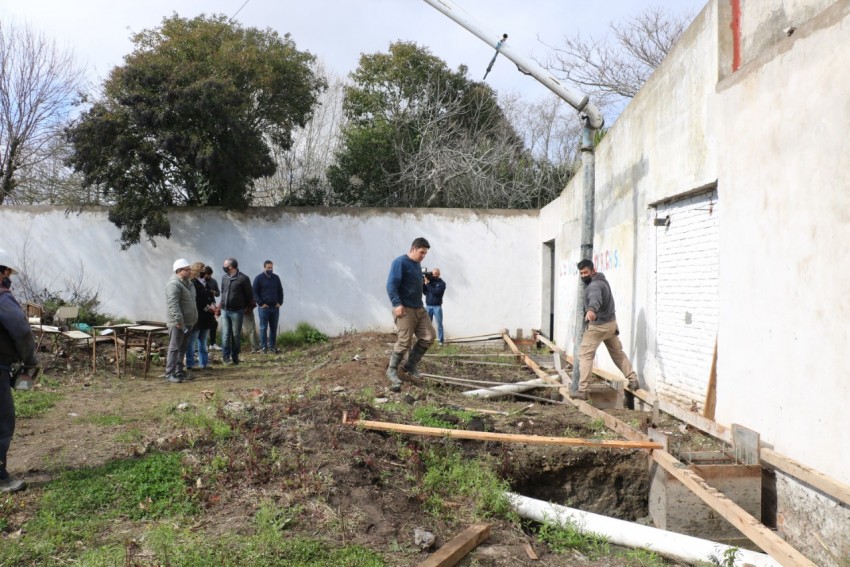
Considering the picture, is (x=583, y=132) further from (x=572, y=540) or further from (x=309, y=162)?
(x=309, y=162)

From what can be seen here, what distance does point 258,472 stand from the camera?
488 centimetres

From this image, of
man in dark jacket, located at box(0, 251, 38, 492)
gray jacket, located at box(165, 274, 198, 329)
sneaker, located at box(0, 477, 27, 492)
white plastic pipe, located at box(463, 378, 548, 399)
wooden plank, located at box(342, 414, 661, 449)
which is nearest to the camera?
sneaker, located at box(0, 477, 27, 492)

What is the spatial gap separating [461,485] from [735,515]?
6.27 feet

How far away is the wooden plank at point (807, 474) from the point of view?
13.3ft

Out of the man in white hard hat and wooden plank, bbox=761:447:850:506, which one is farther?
the man in white hard hat

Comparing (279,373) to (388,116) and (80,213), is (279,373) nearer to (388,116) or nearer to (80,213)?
(80,213)

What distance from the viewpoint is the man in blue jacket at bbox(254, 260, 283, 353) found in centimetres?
1263

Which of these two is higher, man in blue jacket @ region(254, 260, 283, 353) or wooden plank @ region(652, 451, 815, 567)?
man in blue jacket @ region(254, 260, 283, 353)

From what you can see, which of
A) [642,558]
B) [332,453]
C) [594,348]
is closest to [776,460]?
[642,558]

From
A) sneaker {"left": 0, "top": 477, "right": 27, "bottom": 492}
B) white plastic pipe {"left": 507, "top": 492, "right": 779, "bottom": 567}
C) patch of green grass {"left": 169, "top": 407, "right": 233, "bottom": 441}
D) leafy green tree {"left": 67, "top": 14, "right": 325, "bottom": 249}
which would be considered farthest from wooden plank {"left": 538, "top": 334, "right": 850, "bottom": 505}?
leafy green tree {"left": 67, "top": 14, "right": 325, "bottom": 249}

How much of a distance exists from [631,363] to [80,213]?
486 inches

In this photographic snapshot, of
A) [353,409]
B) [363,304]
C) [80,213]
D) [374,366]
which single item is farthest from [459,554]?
[80,213]

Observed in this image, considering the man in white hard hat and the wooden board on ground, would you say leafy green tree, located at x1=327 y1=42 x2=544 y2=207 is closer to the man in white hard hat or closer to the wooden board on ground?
the man in white hard hat

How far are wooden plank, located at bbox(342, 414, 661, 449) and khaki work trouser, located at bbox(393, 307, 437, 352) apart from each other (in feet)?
6.22
